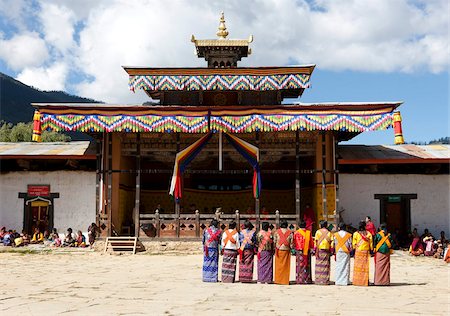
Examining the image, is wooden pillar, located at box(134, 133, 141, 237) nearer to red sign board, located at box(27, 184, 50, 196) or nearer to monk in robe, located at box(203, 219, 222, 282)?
red sign board, located at box(27, 184, 50, 196)

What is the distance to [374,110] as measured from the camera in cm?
1745

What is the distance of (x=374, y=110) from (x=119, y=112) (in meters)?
8.71

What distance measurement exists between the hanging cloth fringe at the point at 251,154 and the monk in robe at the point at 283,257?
6464 mm

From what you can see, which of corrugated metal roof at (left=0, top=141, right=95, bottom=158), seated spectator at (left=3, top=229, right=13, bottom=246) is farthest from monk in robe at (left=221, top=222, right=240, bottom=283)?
seated spectator at (left=3, top=229, right=13, bottom=246)

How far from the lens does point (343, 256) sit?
10.8m

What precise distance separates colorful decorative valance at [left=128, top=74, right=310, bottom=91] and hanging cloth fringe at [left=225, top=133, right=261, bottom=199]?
263 centimetres

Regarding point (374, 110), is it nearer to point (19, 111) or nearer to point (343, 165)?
point (343, 165)

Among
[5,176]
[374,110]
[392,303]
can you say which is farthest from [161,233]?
[392,303]

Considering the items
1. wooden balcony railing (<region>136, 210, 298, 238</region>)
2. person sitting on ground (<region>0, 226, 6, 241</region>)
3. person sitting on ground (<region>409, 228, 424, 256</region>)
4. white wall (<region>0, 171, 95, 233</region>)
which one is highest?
white wall (<region>0, 171, 95, 233</region>)

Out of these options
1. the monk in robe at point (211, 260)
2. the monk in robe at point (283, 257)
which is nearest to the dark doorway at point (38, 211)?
the monk in robe at point (211, 260)

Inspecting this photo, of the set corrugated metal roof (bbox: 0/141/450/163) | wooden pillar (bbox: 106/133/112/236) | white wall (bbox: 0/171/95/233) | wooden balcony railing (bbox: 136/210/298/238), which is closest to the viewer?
wooden balcony railing (bbox: 136/210/298/238)

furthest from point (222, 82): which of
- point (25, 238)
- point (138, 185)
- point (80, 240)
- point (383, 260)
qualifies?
point (383, 260)

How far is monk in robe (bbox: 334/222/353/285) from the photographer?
10.8 meters

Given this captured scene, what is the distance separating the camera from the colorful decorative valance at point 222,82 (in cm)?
1986
